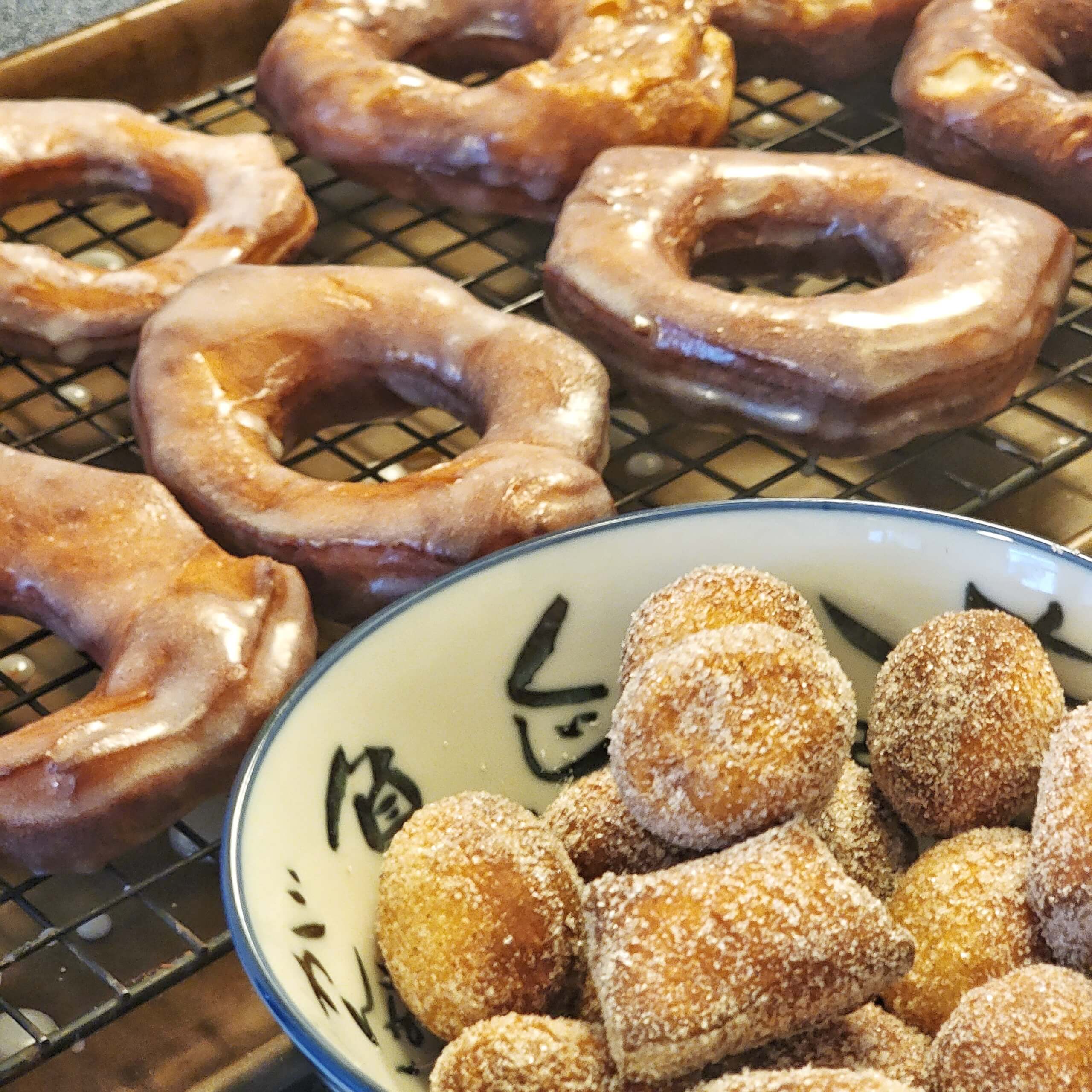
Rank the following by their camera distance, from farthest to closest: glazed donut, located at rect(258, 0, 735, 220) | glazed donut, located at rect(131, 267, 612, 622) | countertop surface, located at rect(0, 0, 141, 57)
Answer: countertop surface, located at rect(0, 0, 141, 57) < glazed donut, located at rect(258, 0, 735, 220) < glazed donut, located at rect(131, 267, 612, 622)

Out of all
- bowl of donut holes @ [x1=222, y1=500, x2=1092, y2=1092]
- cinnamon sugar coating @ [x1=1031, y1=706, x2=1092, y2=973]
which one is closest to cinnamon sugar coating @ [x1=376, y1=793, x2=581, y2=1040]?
bowl of donut holes @ [x1=222, y1=500, x2=1092, y2=1092]

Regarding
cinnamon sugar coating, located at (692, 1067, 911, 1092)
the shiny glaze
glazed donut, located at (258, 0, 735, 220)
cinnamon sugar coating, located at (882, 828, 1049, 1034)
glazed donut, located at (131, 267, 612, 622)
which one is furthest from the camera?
the shiny glaze

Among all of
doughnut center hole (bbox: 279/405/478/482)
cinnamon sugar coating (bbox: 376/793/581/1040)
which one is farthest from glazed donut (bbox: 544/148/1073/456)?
cinnamon sugar coating (bbox: 376/793/581/1040)

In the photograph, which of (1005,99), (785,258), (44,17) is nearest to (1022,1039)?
(785,258)

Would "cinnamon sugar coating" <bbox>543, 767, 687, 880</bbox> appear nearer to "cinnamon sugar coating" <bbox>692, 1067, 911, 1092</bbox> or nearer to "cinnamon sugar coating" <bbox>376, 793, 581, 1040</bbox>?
"cinnamon sugar coating" <bbox>376, 793, 581, 1040</bbox>

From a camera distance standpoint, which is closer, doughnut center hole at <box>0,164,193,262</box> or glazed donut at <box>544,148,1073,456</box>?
glazed donut at <box>544,148,1073,456</box>

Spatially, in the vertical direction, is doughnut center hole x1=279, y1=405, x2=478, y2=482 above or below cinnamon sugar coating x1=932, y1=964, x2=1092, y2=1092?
below

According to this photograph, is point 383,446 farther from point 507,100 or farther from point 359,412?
point 507,100

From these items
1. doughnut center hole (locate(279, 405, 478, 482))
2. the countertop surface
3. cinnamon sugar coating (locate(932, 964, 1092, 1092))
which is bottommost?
doughnut center hole (locate(279, 405, 478, 482))
